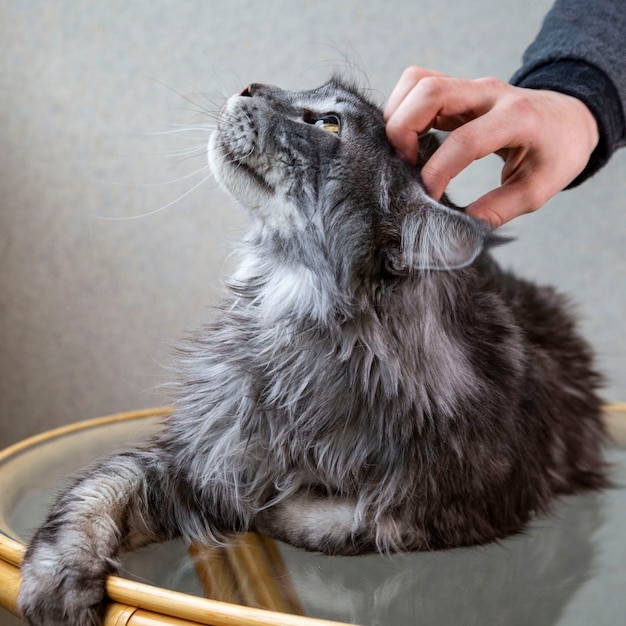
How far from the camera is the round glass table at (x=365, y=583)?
2.54 feet

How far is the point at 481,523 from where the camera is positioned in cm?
102

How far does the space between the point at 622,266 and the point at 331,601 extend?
1.68 meters

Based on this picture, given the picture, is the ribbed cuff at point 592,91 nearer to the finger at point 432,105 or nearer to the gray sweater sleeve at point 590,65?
the gray sweater sleeve at point 590,65

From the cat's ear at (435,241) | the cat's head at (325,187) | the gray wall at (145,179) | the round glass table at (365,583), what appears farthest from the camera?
the gray wall at (145,179)

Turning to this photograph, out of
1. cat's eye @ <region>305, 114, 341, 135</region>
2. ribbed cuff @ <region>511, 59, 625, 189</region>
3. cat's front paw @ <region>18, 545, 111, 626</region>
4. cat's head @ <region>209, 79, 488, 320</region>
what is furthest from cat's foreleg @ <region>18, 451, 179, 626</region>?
ribbed cuff @ <region>511, 59, 625, 189</region>

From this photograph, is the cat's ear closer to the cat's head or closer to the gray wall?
the cat's head

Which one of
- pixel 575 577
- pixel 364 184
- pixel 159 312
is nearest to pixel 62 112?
pixel 159 312

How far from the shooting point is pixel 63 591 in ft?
2.58

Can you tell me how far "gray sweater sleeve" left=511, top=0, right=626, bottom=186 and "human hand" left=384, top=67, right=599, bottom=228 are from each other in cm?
5

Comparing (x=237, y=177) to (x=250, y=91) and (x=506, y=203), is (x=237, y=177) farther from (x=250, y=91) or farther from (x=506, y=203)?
(x=506, y=203)

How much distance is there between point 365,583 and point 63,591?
1.15ft

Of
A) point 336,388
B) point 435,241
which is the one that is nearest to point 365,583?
point 336,388

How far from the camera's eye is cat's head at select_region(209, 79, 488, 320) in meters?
1.01

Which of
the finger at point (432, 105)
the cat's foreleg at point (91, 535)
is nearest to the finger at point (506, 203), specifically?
the finger at point (432, 105)
